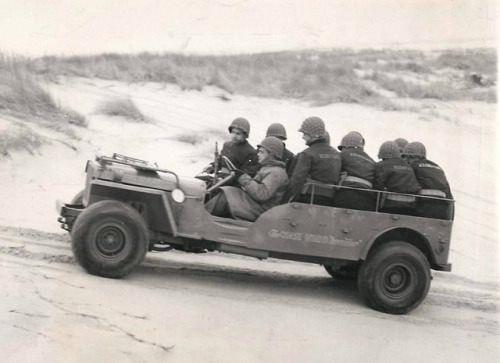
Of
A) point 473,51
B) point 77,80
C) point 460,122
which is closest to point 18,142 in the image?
point 77,80

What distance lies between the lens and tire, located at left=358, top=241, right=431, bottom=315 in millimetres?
7559

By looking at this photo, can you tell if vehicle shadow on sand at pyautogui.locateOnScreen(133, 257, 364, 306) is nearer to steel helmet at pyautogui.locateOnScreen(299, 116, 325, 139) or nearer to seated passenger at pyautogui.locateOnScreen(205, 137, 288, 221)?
seated passenger at pyautogui.locateOnScreen(205, 137, 288, 221)

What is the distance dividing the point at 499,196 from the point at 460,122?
14.6 ft

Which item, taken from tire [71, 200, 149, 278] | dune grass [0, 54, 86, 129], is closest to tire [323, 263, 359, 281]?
tire [71, 200, 149, 278]

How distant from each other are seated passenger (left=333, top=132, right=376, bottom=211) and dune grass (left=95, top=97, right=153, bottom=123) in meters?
8.38

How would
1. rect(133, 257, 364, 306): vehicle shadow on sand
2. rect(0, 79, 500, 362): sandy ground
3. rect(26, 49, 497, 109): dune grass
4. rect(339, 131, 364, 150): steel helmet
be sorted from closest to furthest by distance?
1. rect(0, 79, 500, 362): sandy ground
2. rect(133, 257, 364, 306): vehicle shadow on sand
3. rect(339, 131, 364, 150): steel helmet
4. rect(26, 49, 497, 109): dune grass

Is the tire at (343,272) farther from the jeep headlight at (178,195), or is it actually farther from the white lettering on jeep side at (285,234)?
the jeep headlight at (178,195)

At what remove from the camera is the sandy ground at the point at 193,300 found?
5660 millimetres

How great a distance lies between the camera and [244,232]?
7.36 meters

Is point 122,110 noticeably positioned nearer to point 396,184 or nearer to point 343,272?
point 343,272

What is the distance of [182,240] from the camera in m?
7.52

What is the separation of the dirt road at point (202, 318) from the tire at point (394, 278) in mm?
150

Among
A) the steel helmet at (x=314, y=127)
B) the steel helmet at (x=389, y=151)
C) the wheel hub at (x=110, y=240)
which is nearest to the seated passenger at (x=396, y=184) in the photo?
the steel helmet at (x=389, y=151)

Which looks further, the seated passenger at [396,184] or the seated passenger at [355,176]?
the seated passenger at [396,184]
